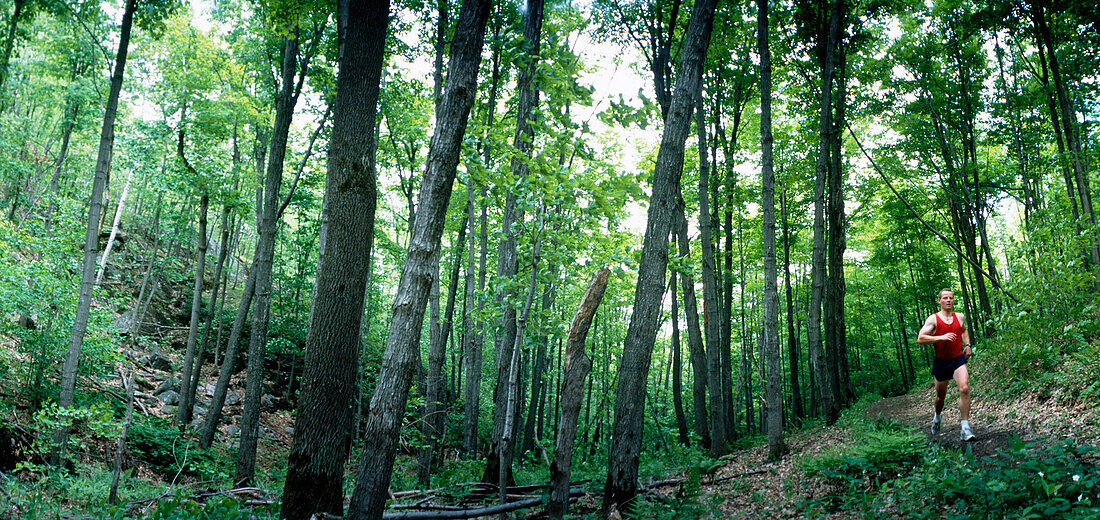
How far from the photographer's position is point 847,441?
7.73 metres

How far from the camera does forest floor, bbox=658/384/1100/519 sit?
505cm

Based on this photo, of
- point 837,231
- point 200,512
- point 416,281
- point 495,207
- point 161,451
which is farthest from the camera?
point 495,207

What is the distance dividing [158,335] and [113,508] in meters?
17.6

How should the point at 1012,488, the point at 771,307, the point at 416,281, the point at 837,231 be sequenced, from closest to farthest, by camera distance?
the point at 1012,488 → the point at 416,281 → the point at 771,307 → the point at 837,231

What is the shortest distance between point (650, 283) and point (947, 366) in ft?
11.4

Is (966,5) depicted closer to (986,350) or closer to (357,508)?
(986,350)

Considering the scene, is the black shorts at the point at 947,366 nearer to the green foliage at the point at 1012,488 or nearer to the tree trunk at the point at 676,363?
the green foliage at the point at 1012,488

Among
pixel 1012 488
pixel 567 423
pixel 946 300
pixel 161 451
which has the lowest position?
pixel 161 451

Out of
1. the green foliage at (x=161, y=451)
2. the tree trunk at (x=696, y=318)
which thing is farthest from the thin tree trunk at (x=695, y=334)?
the green foliage at (x=161, y=451)

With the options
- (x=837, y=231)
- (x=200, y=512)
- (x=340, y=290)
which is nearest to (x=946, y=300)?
(x=340, y=290)

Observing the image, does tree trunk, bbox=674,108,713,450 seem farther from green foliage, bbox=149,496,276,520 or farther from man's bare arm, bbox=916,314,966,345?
green foliage, bbox=149,496,276,520

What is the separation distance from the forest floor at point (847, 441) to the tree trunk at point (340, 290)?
14.4 ft

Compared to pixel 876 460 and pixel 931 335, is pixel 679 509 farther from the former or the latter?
pixel 931 335

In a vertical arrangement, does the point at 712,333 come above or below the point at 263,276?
below
